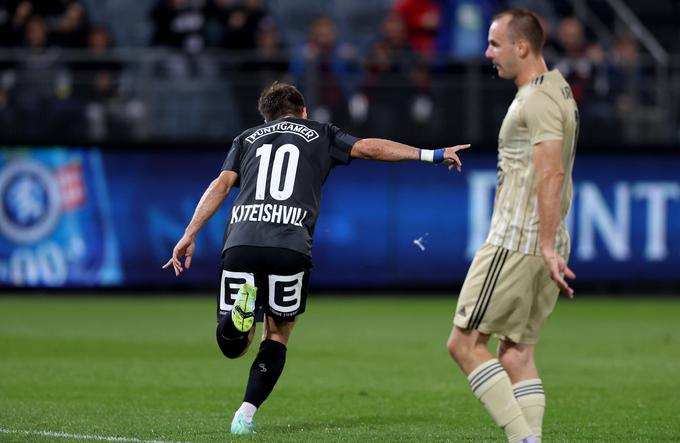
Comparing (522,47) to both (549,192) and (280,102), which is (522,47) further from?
(280,102)

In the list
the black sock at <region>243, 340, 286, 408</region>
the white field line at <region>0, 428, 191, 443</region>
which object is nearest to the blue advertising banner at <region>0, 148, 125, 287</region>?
the white field line at <region>0, 428, 191, 443</region>

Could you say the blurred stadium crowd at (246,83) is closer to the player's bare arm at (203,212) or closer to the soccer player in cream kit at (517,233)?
the player's bare arm at (203,212)

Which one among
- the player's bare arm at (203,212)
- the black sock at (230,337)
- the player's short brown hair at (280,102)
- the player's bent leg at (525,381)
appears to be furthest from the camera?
the player's short brown hair at (280,102)

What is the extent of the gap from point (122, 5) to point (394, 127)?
18.3 feet

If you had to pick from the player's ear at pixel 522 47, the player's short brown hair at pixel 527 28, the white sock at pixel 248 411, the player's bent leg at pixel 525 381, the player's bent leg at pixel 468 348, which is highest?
the player's short brown hair at pixel 527 28

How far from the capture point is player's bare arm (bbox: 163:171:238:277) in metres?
7.61

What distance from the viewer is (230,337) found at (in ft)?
24.5

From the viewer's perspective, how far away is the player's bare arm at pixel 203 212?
7609 millimetres

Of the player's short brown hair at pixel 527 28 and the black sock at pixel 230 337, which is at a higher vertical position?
the player's short brown hair at pixel 527 28

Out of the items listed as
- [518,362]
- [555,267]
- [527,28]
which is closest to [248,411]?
[518,362]

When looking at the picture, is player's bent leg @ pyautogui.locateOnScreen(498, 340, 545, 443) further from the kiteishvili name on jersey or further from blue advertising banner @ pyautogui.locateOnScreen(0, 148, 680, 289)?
blue advertising banner @ pyautogui.locateOnScreen(0, 148, 680, 289)

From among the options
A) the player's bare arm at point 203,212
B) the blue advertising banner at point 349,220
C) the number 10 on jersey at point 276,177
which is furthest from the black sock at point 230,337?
the blue advertising banner at point 349,220

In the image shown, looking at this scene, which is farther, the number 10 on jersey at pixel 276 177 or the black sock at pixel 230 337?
the number 10 on jersey at pixel 276 177

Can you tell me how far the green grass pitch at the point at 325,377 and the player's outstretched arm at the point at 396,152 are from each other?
1655 mm
